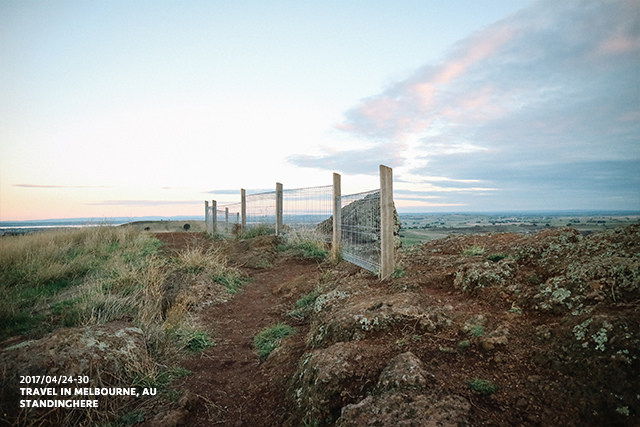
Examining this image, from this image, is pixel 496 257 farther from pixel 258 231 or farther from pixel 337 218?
pixel 258 231

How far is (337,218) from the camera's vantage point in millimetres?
8375

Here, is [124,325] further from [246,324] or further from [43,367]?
[246,324]

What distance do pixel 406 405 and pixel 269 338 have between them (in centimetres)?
284

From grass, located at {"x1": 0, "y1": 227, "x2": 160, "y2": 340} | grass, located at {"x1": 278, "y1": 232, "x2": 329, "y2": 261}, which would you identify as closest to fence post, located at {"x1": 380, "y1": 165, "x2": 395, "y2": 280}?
grass, located at {"x1": 278, "y1": 232, "x2": 329, "y2": 261}

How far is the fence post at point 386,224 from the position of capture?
5.32 m

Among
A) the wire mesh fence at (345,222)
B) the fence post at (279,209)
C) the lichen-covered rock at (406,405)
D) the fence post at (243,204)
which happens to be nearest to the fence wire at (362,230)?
the wire mesh fence at (345,222)

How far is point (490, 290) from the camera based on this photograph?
3.76 meters

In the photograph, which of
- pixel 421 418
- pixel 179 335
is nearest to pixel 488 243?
pixel 421 418

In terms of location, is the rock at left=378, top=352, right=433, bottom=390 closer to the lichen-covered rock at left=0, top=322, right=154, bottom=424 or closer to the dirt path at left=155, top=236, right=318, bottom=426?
the dirt path at left=155, top=236, right=318, bottom=426

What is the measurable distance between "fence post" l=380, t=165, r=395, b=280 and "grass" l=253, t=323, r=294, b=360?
1676 millimetres

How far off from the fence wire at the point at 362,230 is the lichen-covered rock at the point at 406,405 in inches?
127

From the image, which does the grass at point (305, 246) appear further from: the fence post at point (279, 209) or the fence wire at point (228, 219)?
the fence wire at point (228, 219)

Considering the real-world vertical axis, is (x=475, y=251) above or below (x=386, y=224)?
below

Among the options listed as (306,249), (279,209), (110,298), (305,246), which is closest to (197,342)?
(110,298)
